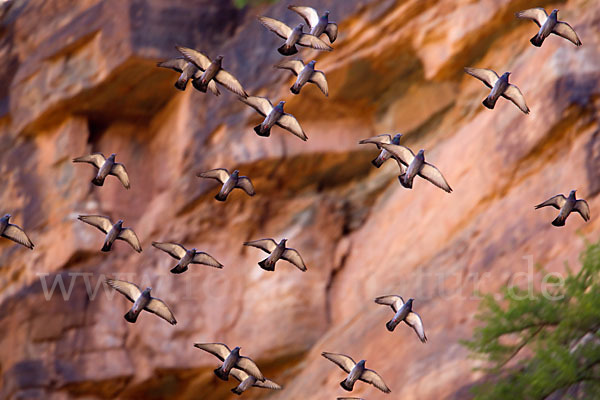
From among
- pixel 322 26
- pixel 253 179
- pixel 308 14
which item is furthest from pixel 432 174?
pixel 253 179

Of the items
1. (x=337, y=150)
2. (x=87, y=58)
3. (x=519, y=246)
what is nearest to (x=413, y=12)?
(x=337, y=150)

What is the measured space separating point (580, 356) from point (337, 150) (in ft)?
29.2

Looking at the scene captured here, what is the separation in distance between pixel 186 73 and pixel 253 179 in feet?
22.3

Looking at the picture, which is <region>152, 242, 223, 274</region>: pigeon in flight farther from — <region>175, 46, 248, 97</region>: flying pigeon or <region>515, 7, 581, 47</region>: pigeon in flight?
<region>515, 7, 581, 47</region>: pigeon in flight

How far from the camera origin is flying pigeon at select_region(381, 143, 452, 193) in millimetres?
13883

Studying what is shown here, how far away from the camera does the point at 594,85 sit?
54.6ft

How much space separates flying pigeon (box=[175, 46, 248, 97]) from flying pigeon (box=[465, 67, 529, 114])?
2979 millimetres

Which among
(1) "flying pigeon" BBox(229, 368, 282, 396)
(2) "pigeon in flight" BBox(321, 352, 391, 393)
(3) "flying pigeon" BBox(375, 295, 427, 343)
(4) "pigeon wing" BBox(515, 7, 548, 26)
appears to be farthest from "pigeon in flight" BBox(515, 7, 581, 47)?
(1) "flying pigeon" BBox(229, 368, 282, 396)

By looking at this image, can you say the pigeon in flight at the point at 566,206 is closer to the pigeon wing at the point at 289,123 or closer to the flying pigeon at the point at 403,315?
the flying pigeon at the point at 403,315

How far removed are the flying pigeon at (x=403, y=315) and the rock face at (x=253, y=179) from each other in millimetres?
1134

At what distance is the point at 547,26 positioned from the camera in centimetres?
1348

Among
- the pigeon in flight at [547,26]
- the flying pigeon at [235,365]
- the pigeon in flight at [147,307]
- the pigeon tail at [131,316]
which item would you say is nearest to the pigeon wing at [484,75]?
the pigeon in flight at [547,26]

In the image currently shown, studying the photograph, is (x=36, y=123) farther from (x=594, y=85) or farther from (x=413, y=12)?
(x=594, y=85)

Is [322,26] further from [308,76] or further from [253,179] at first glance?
[253,179]
